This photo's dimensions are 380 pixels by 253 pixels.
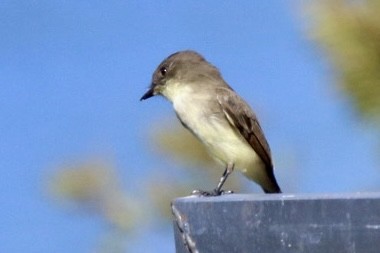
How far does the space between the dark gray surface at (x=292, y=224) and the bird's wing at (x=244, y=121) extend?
260 centimetres

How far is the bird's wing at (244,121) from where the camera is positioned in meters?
5.11

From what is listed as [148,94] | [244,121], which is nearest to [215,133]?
[244,121]

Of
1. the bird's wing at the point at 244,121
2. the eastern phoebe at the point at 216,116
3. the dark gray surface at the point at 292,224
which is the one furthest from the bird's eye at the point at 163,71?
the dark gray surface at the point at 292,224

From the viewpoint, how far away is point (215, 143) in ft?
16.6

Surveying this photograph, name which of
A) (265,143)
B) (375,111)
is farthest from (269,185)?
(375,111)

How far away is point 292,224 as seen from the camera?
240 centimetres

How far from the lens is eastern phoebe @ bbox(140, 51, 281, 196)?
5066 millimetres

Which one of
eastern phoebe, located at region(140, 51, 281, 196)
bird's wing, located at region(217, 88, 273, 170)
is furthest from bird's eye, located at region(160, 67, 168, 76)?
bird's wing, located at region(217, 88, 273, 170)

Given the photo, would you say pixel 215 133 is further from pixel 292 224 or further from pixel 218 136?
pixel 292 224

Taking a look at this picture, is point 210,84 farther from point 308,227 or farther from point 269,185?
point 308,227

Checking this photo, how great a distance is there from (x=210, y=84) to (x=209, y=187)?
60 centimetres

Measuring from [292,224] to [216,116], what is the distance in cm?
271

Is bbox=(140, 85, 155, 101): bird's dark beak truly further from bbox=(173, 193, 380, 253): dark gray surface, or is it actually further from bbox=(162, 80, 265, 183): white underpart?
bbox=(173, 193, 380, 253): dark gray surface

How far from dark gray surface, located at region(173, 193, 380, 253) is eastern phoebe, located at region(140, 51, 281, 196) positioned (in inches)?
98.0
